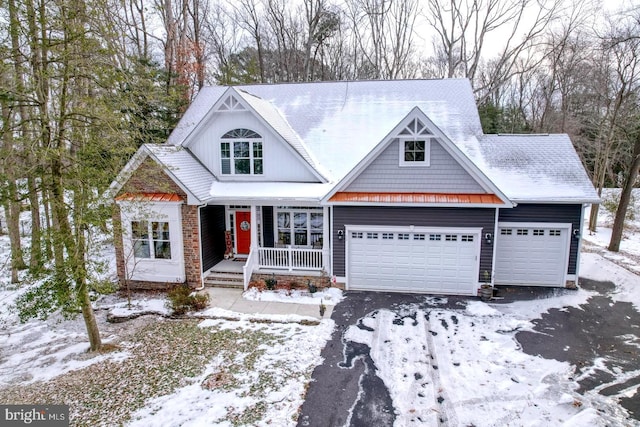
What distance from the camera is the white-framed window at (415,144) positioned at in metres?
11.4

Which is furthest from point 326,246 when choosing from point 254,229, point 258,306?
point 258,306

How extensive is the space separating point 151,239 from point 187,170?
2586 millimetres

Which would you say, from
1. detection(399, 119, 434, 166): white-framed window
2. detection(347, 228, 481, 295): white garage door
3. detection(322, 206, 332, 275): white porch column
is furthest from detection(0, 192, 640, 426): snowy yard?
detection(399, 119, 434, 166): white-framed window

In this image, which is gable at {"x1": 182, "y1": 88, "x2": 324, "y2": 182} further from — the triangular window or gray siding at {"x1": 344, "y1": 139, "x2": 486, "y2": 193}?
the triangular window

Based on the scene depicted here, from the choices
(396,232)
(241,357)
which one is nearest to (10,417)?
(241,357)

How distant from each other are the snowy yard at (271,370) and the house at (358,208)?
71.5 inches

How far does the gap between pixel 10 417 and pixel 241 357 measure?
4048 mm

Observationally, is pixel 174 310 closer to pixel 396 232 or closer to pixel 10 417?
pixel 10 417

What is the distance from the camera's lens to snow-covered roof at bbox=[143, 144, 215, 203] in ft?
38.3

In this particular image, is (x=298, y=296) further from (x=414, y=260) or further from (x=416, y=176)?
(x=416, y=176)

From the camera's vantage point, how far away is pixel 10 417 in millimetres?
6422

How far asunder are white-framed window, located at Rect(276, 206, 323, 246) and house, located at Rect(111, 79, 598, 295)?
38mm

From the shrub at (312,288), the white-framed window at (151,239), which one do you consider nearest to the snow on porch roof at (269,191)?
the white-framed window at (151,239)

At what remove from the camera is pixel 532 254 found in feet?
40.3
